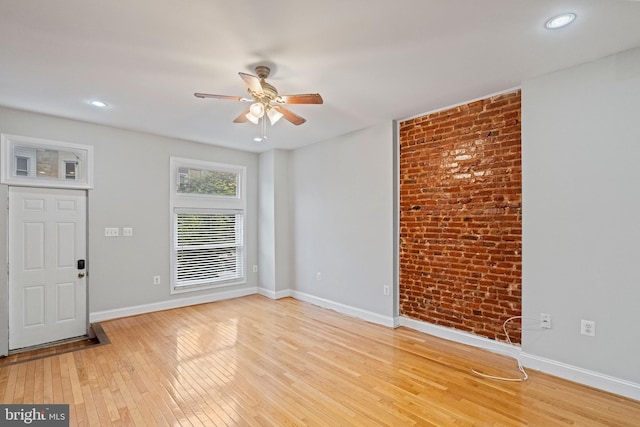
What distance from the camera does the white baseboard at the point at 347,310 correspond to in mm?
4156

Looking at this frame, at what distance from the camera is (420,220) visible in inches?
156

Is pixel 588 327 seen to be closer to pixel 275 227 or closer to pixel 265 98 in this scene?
pixel 265 98

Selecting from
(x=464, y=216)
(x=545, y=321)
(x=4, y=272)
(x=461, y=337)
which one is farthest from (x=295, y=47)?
(x=4, y=272)

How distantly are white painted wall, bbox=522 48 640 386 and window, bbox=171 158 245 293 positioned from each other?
14.8 feet

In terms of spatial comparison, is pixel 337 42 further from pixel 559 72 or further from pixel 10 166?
pixel 10 166

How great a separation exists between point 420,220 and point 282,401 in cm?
258

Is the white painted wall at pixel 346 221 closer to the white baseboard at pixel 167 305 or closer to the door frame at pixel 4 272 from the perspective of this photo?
the white baseboard at pixel 167 305

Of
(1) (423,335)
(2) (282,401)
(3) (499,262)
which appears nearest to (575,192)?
(3) (499,262)

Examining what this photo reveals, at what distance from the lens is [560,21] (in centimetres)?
A: 208

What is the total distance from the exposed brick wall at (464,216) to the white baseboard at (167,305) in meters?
3.10

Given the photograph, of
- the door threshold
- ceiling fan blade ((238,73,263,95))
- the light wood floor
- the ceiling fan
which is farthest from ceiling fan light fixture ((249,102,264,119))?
the door threshold

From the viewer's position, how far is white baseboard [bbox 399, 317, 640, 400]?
7.99ft

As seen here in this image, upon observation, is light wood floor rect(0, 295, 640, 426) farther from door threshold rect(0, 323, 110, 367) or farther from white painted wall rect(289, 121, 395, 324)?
white painted wall rect(289, 121, 395, 324)

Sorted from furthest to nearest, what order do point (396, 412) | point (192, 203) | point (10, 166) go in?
point (192, 203) < point (10, 166) < point (396, 412)
